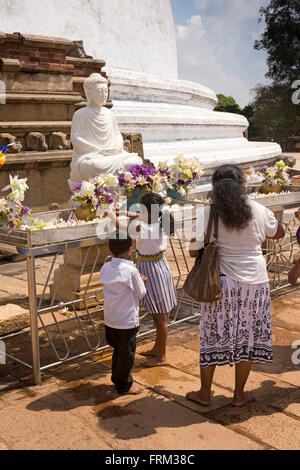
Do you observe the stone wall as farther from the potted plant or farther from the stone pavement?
the stone pavement

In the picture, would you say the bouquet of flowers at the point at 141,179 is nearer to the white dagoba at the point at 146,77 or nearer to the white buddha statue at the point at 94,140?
the white buddha statue at the point at 94,140

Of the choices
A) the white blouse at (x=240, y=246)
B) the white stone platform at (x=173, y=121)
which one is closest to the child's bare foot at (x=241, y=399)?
the white blouse at (x=240, y=246)

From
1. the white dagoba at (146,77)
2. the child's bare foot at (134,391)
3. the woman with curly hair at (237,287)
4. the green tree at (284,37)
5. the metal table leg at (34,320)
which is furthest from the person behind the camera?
the green tree at (284,37)

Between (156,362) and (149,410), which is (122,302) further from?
(156,362)

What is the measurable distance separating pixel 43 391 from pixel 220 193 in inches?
75.5

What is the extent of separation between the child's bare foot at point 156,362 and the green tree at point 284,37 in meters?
24.4

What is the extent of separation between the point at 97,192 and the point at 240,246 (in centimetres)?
199

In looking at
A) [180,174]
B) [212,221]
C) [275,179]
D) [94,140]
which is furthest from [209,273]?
[275,179]

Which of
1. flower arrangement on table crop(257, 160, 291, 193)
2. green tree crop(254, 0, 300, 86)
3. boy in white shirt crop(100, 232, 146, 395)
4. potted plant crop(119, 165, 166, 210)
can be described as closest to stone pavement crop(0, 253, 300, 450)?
boy in white shirt crop(100, 232, 146, 395)

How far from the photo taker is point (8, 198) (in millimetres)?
4137

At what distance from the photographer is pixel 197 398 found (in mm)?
3385

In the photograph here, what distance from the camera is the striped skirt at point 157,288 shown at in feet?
13.2
